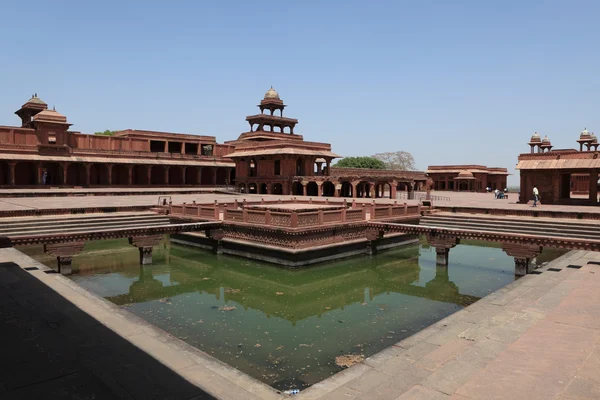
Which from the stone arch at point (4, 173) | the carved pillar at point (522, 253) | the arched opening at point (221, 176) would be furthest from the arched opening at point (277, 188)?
the carved pillar at point (522, 253)

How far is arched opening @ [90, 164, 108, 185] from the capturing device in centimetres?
4397

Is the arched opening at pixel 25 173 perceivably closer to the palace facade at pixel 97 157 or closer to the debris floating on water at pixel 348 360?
the palace facade at pixel 97 157

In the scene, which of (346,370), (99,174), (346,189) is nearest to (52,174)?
(99,174)

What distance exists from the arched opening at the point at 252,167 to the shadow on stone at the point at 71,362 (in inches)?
1500

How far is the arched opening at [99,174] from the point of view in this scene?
144 ft

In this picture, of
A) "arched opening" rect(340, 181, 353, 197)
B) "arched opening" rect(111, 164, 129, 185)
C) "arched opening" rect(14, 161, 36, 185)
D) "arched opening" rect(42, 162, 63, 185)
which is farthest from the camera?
"arched opening" rect(340, 181, 353, 197)

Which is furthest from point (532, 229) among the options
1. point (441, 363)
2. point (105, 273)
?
point (105, 273)

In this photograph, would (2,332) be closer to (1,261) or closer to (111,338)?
(111,338)

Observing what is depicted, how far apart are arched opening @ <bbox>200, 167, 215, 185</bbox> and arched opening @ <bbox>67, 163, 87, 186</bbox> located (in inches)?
530

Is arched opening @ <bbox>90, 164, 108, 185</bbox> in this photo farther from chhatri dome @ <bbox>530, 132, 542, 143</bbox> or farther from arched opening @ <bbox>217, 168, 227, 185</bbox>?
chhatri dome @ <bbox>530, 132, 542, 143</bbox>

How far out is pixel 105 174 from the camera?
44.2 meters

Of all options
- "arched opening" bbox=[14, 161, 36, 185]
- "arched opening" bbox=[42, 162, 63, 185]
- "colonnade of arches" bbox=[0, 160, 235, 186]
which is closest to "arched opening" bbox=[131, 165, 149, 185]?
"colonnade of arches" bbox=[0, 160, 235, 186]

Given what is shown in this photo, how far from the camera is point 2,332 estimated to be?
6.90m

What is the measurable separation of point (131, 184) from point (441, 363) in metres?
42.7
